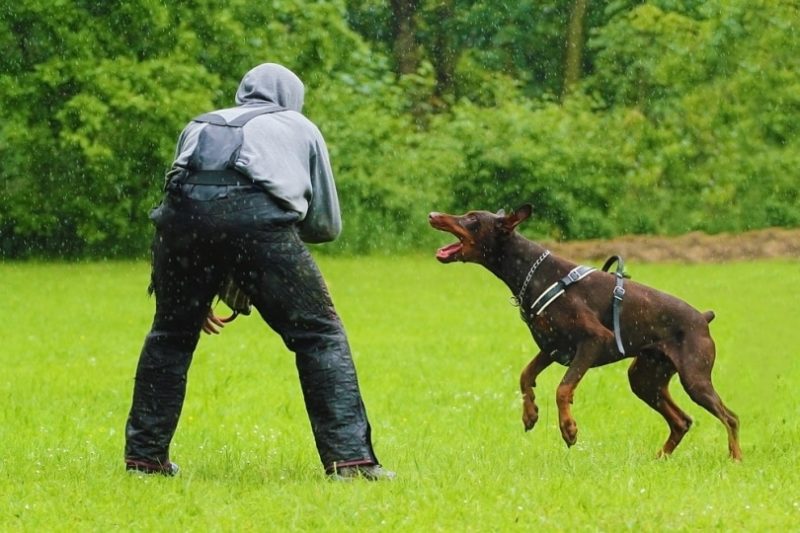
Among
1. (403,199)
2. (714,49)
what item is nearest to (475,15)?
(714,49)

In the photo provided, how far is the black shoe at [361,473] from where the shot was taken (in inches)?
281

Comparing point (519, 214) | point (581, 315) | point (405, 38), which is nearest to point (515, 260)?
point (519, 214)

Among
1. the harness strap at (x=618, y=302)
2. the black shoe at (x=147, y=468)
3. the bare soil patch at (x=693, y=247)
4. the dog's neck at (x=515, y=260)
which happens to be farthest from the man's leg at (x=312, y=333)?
the bare soil patch at (x=693, y=247)

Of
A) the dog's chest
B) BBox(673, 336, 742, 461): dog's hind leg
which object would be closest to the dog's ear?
the dog's chest

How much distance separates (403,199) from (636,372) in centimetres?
2167

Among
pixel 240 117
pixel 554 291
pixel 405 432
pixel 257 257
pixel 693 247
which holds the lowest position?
pixel 693 247

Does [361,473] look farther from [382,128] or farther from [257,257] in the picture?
[382,128]

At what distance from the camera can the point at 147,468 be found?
296 inches

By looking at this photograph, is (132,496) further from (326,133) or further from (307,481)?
(326,133)

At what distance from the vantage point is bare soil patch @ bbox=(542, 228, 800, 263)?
2870cm

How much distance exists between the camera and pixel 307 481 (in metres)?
7.14

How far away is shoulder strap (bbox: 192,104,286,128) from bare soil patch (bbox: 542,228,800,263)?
21.2 m

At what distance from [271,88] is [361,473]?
196cm

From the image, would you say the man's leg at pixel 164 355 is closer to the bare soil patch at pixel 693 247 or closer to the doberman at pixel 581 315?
the doberman at pixel 581 315
